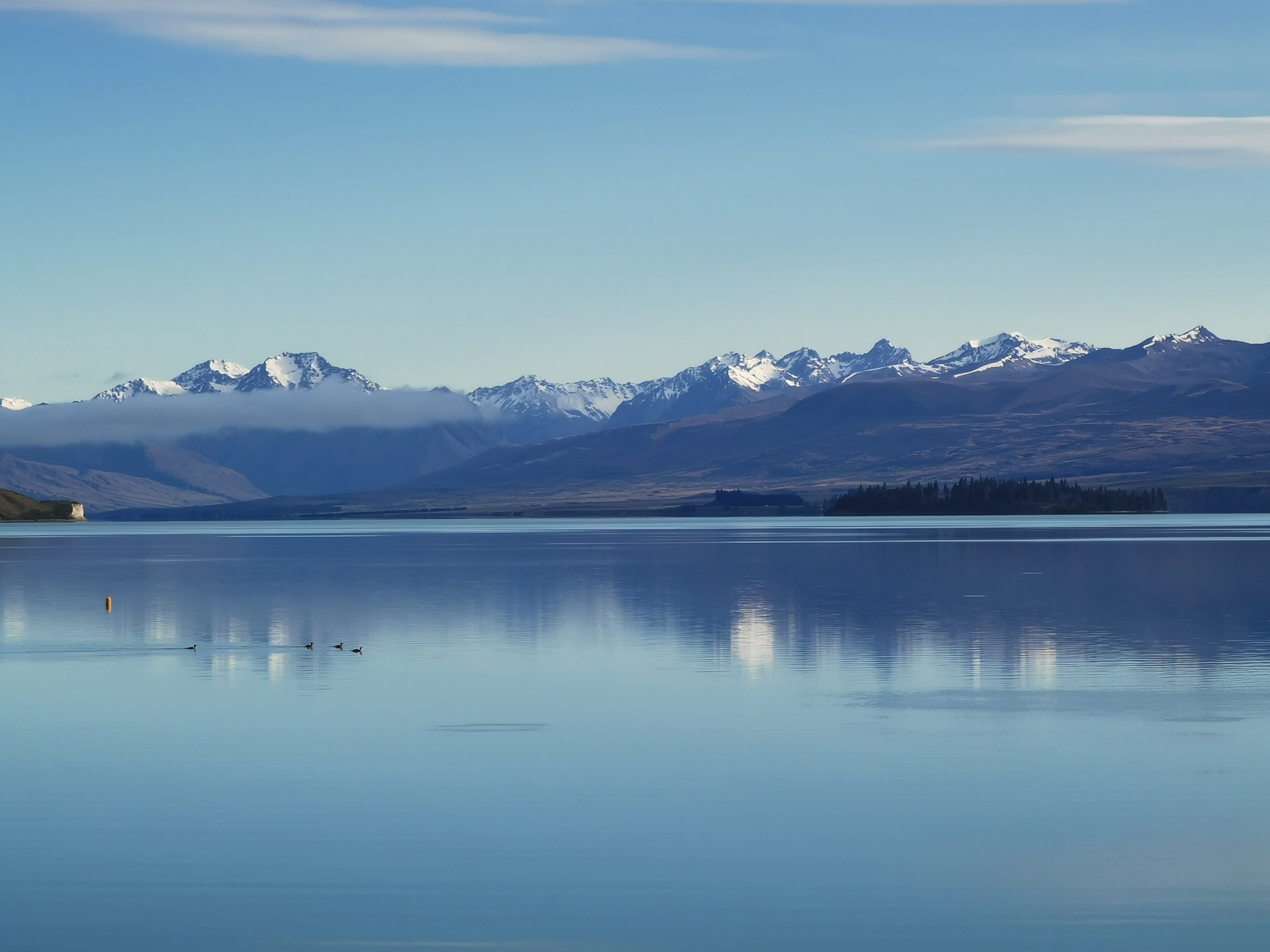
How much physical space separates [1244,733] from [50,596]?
55.8m

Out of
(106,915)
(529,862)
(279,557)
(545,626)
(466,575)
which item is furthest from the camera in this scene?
(279,557)

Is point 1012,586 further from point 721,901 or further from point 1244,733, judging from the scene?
point 721,901

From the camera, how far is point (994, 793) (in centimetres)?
2288

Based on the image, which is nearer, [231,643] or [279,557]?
[231,643]

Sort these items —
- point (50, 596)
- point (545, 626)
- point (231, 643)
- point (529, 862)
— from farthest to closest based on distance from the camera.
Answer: point (50, 596) → point (545, 626) → point (231, 643) → point (529, 862)

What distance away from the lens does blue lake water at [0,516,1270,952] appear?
17.0 m

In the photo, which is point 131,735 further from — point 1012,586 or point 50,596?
point 1012,586

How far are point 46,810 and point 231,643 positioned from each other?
2443 cm

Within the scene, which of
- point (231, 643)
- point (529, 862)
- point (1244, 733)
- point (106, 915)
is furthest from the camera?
point (231, 643)

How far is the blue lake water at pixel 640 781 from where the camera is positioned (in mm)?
16969

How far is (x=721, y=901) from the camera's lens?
1748 cm

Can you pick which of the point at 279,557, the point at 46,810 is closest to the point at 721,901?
the point at 46,810

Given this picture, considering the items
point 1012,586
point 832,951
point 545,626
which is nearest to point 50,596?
point 545,626

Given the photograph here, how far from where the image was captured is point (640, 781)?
24.3 metres
